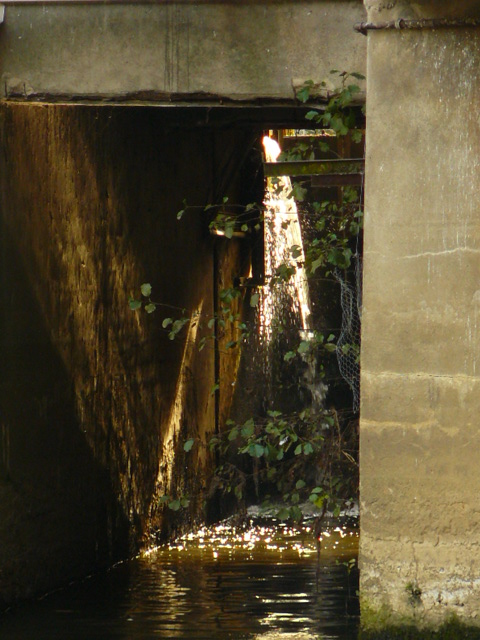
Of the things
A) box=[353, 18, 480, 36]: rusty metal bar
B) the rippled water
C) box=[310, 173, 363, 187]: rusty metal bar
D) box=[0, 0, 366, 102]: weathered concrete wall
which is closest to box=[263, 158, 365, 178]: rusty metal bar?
box=[310, 173, 363, 187]: rusty metal bar

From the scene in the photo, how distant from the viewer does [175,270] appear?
9828 millimetres

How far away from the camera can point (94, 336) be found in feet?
26.6

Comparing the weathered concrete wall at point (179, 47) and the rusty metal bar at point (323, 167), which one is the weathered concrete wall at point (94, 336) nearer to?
the weathered concrete wall at point (179, 47)

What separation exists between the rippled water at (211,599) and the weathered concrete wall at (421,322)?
1432 mm

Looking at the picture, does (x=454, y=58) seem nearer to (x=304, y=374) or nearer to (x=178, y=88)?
(x=178, y=88)

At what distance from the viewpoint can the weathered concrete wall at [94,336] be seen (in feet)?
22.2

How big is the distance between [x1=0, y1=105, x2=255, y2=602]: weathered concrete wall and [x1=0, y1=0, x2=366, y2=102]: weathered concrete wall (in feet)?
2.04

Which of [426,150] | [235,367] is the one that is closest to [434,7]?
[426,150]

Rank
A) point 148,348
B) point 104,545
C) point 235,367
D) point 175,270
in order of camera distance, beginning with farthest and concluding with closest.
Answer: point 235,367 → point 175,270 → point 148,348 → point 104,545

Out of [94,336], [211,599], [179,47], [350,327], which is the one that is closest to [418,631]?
[350,327]

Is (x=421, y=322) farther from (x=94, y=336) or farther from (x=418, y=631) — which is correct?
(x=94, y=336)

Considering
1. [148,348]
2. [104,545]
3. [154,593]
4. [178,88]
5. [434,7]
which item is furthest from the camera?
[148,348]

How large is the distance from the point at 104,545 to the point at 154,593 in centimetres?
92

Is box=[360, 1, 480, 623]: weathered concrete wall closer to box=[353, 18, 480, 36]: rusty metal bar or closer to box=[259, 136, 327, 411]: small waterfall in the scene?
box=[353, 18, 480, 36]: rusty metal bar
